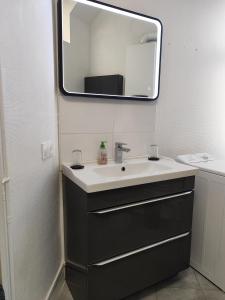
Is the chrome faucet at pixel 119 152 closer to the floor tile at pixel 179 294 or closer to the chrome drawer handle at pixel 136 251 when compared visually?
the chrome drawer handle at pixel 136 251

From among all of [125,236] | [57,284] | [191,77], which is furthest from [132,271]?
[191,77]

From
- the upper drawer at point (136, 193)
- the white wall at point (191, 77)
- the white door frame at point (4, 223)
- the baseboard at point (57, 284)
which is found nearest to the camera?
the white door frame at point (4, 223)

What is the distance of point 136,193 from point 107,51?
108 cm

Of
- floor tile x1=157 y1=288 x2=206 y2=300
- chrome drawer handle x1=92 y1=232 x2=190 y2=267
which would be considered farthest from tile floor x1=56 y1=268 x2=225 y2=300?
chrome drawer handle x1=92 y1=232 x2=190 y2=267

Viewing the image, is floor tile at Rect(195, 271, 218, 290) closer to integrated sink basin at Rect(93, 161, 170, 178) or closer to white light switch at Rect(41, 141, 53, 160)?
integrated sink basin at Rect(93, 161, 170, 178)

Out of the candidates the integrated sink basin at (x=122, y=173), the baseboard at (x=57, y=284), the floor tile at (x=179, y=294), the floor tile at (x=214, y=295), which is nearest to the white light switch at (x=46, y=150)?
the integrated sink basin at (x=122, y=173)

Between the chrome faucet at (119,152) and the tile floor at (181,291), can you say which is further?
the chrome faucet at (119,152)

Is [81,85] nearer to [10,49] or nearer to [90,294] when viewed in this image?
[10,49]

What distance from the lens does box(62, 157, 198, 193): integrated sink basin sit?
1.21m

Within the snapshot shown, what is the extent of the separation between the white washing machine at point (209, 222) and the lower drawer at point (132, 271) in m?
0.19

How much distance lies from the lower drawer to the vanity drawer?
2.4 inches

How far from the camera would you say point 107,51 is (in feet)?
5.41

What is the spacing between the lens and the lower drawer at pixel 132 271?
4.20ft

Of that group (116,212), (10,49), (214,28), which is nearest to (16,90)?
(10,49)
